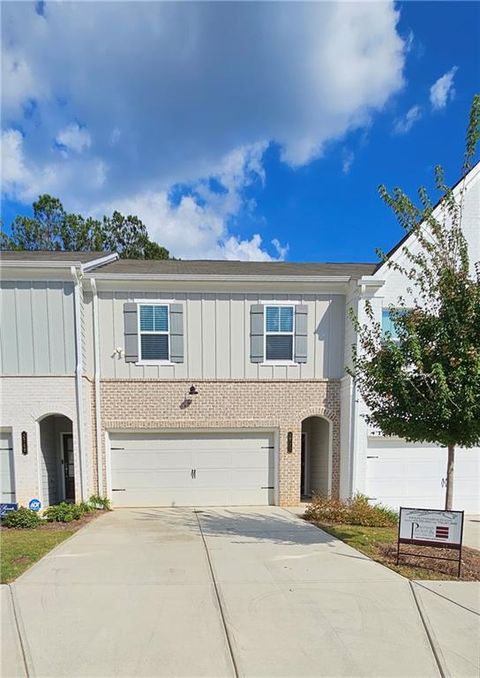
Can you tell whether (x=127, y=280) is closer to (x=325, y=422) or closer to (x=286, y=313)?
(x=286, y=313)

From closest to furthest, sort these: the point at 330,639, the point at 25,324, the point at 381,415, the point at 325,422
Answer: the point at 330,639 < the point at 381,415 < the point at 25,324 < the point at 325,422

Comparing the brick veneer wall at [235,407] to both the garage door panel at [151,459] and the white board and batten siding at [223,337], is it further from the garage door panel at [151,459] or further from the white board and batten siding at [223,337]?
the garage door panel at [151,459]

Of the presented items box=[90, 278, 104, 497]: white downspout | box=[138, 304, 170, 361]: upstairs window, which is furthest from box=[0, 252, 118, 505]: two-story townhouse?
box=[138, 304, 170, 361]: upstairs window

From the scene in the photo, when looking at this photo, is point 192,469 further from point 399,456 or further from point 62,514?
point 399,456

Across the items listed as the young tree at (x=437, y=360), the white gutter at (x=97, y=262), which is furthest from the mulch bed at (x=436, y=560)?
the white gutter at (x=97, y=262)

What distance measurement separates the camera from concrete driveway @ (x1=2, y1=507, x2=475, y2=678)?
132 inches

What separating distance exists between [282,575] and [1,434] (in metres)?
8.05

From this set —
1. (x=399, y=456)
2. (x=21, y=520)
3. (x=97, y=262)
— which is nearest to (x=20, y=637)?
(x=21, y=520)

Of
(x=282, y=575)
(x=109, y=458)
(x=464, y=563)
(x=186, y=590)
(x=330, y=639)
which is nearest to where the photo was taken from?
(x=330, y=639)

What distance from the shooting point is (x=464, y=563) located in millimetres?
5801

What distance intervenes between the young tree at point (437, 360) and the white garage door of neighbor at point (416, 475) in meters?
4.21

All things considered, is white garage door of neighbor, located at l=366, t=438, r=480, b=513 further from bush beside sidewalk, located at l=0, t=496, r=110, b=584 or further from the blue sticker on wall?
the blue sticker on wall

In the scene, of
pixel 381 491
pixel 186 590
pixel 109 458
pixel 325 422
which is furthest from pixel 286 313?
pixel 186 590

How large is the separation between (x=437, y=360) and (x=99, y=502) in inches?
338
